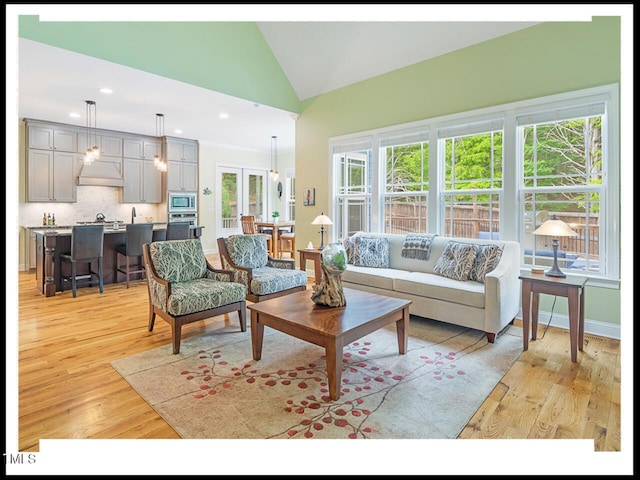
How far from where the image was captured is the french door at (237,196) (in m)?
9.11

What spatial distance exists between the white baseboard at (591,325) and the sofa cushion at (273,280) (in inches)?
103

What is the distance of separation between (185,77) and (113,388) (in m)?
3.84

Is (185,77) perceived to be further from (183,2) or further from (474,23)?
(474,23)

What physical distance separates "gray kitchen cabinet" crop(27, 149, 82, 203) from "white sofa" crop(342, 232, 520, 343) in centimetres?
592

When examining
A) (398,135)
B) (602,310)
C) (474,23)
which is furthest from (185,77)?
(602,310)

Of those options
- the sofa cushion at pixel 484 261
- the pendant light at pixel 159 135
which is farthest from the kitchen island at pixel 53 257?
the sofa cushion at pixel 484 261

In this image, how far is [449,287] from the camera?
3.47 metres

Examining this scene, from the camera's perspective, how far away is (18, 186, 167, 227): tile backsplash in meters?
6.69

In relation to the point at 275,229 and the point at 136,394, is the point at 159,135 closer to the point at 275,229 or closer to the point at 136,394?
the point at 275,229

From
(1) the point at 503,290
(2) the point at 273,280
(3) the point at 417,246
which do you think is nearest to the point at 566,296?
(1) the point at 503,290

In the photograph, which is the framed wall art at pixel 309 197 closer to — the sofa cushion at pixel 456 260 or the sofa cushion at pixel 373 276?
the sofa cushion at pixel 373 276

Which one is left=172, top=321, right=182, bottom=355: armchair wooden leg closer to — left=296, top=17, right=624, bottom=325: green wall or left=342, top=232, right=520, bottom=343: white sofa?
left=342, top=232, right=520, bottom=343: white sofa

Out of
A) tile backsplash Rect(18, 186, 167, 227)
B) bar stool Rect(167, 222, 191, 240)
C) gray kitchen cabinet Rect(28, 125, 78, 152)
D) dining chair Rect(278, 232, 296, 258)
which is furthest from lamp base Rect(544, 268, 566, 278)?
gray kitchen cabinet Rect(28, 125, 78, 152)

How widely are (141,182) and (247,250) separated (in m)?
5.05
